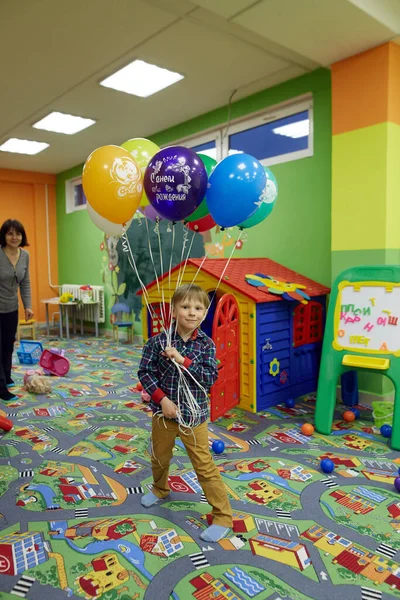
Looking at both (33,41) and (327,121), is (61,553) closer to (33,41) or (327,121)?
(33,41)

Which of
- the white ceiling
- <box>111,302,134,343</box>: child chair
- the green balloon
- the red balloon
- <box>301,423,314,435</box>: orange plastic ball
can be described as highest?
the white ceiling

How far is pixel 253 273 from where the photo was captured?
396cm

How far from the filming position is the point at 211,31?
3.42 meters

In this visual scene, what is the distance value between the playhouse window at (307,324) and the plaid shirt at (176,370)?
197cm

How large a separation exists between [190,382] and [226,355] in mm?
1398

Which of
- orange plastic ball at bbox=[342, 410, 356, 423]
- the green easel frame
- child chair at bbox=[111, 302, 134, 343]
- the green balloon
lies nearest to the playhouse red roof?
the green easel frame

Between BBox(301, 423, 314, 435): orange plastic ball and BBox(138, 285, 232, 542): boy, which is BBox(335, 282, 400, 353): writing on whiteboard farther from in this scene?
BBox(138, 285, 232, 542): boy

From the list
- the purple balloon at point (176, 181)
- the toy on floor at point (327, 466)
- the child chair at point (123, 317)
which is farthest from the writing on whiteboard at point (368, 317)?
the child chair at point (123, 317)

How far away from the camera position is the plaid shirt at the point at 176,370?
196cm

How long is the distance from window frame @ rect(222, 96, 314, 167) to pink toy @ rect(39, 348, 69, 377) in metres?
2.92

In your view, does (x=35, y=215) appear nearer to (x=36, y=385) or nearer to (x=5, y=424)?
(x=36, y=385)

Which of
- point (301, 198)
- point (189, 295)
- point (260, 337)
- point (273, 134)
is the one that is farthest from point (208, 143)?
point (189, 295)

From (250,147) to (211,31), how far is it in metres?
1.59

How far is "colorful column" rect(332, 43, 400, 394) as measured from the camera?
3.38 metres
